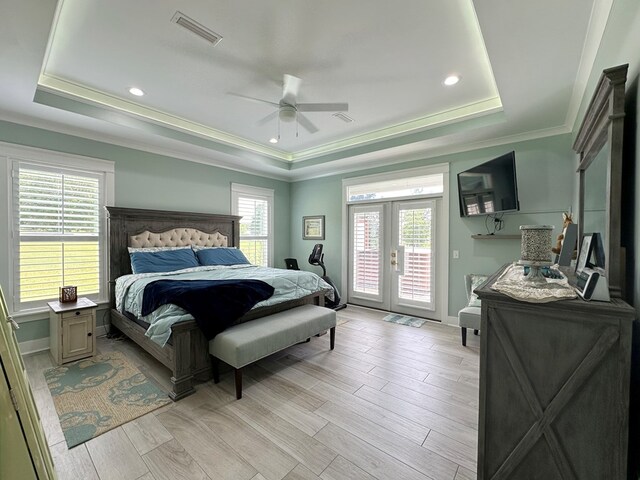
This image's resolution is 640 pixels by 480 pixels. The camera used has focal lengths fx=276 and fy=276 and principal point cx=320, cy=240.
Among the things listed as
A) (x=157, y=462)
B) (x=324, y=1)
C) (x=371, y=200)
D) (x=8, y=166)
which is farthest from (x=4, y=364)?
(x=371, y=200)

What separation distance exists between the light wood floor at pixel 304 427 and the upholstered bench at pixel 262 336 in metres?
0.30

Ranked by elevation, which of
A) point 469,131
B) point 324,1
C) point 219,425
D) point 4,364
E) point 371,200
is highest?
point 324,1

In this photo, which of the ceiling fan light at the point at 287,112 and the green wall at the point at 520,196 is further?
the green wall at the point at 520,196

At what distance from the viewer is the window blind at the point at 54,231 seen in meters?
3.24

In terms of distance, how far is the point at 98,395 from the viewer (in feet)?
7.84

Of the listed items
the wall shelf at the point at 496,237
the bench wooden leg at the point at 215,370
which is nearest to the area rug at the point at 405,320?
the wall shelf at the point at 496,237

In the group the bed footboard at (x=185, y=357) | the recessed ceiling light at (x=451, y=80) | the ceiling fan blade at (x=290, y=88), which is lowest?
the bed footboard at (x=185, y=357)

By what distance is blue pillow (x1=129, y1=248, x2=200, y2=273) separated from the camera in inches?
145

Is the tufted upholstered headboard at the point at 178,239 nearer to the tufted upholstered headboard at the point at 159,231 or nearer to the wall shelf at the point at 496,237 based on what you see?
the tufted upholstered headboard at the point at 159,231

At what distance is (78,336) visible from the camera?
305cm

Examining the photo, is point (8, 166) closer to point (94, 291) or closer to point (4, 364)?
point (94, 291)

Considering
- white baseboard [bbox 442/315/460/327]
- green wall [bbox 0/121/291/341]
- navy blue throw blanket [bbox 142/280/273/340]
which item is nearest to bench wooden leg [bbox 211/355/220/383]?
navy blue throw blanket [bbox 142/280/273/340]

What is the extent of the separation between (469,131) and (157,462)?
4.42 m

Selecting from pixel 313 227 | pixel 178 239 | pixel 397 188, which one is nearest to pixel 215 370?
pixel 178 239
